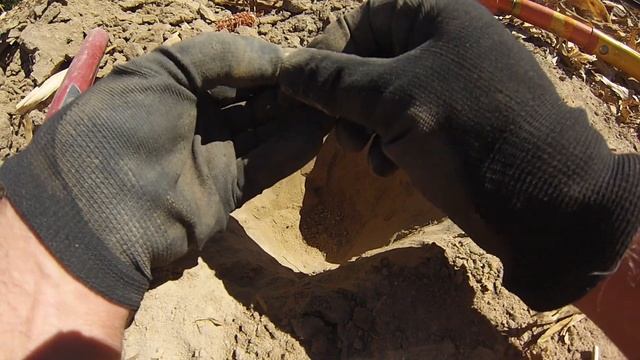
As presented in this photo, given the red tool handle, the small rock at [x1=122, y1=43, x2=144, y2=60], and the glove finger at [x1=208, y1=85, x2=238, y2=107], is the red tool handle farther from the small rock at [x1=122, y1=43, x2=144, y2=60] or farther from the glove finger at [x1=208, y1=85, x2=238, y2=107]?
the glove finger at [x1=208, y1=85, x2=238, y2=107]

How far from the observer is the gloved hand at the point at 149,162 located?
1.89 m

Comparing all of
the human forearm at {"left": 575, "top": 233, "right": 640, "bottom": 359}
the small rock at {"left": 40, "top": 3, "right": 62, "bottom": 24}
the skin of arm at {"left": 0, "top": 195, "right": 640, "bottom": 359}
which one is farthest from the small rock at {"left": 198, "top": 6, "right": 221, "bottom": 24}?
the human forearm at {"left": 575, "top": 233, "right": 640, "bottom": 359}

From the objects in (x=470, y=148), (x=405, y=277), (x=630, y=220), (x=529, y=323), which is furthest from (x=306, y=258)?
(x=630, y=220)

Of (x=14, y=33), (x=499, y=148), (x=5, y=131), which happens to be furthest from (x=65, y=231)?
(x=14, y=33)

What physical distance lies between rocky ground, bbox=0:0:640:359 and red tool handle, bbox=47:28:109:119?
103 millimetres

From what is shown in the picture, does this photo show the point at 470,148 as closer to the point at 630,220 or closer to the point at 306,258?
the point at 630,220

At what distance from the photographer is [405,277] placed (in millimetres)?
2328

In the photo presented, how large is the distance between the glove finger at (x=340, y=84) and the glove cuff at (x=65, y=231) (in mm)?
897

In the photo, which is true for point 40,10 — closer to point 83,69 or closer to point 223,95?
point 83,69

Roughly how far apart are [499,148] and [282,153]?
90 centimetres

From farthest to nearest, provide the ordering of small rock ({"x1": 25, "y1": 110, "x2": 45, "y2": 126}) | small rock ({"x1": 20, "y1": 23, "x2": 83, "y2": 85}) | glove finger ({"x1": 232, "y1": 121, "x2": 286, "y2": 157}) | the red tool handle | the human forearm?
small rock ({"x1": 20, "y1": 23, "x2": 83, "y2": 85})
small rock ({"x1": 25, "y1": 110, "x2": 45, "y2": 126})
the red tool handle
glove finger ({"x1": 232, "y1": 121, "x2": 286, "y2": 157})
the human forearm

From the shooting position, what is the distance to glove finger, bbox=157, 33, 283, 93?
85.0 inches

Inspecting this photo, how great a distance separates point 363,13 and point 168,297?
53.2 inches

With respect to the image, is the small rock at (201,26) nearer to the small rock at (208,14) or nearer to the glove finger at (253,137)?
the small rock at (208,14)
